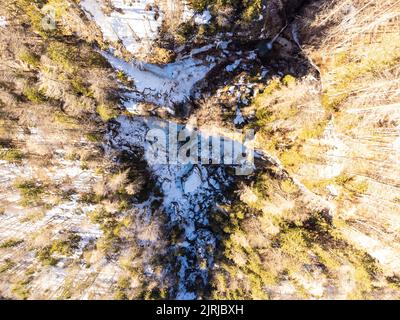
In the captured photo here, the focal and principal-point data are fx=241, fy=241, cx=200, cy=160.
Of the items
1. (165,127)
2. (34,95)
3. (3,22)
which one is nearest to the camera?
(3,22)

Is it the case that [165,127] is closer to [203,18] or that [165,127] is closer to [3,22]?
[203,18]

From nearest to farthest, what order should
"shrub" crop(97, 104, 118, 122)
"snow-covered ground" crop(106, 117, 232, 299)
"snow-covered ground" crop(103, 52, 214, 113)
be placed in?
1. "snow-covered ground" crop(103, 52, 214, 113)
2. "shrub" crop(97, 104, 118, 122)
3. "snow-covered ground" crop(106, 117, 232, 299)

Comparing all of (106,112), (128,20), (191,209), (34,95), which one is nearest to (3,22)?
(34,95)

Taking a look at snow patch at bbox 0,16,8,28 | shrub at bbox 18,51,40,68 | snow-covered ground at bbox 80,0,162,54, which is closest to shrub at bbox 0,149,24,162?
shrub at bbox 18,51,40,68

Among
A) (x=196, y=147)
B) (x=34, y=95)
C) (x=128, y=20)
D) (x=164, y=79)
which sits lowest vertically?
(x=196, y=147)

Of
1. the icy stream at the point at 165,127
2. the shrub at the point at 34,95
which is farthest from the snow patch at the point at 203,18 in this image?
the shrub at the point at 34,95

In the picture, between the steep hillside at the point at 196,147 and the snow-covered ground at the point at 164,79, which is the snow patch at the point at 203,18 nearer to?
the steep hillside at the point at 196,147

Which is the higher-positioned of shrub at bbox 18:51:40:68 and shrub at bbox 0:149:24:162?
shrub at bbox 18:51:40:68

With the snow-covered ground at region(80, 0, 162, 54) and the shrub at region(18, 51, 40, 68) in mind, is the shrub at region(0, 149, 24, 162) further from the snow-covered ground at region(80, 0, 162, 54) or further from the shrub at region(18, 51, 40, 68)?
the snow-covered ground at region(80, 0, 162, 54)

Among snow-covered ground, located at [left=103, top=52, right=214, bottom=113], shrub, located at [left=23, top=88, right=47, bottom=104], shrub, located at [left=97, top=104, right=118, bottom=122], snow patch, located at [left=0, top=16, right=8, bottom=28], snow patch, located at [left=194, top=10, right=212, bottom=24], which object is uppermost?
snow patch, located at [left=194, top=10, right=212, bottom=24]
